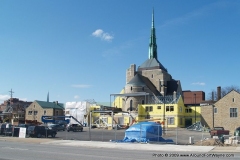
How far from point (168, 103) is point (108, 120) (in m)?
15.2

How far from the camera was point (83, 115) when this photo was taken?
275ft

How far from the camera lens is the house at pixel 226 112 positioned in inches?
2340

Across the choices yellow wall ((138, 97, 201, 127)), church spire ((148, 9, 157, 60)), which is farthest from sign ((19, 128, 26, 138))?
church spire ((148, 9, 157, 60))

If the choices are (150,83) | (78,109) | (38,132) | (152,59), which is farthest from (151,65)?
(38,132)

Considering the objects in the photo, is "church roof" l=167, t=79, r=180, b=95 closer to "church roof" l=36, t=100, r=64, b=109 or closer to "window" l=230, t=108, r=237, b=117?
"church roof" l=36, t=100, r=64, b=109

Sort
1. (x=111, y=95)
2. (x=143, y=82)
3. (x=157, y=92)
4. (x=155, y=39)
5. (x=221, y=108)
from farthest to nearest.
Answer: (x=155, y=39)
(x=157, y=92)
(x=143, y=82)
(x=111, y=95)
(x=221, y=108)

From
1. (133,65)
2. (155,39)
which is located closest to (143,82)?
(133,65)

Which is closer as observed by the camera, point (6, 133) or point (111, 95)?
point (6, 133)

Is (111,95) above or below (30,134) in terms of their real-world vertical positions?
above

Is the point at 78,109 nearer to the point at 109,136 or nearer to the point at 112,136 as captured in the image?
the point at 109,136

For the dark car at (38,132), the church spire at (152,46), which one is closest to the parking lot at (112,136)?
the dark car at (38,132)

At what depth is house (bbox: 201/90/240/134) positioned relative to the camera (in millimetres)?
59438

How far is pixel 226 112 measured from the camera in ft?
198

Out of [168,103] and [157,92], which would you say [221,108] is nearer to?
[168,103]
